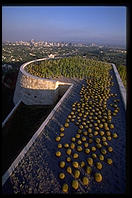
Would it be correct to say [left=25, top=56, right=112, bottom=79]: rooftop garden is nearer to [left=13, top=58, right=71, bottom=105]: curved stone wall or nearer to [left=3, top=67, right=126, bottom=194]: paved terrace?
[left=13, top=58, right=71, bottom=105]: curved stone wall

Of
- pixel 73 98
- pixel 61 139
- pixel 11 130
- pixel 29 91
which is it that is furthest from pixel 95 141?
pixel 29 91

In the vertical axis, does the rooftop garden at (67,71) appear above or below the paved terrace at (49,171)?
above

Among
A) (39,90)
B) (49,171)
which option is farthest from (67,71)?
(49,171)

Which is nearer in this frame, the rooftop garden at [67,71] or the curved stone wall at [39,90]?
the curved stone wall at [39,90]

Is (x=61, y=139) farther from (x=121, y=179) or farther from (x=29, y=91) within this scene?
(x=29, y=91)

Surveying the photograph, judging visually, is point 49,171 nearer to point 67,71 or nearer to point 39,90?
point 39,90

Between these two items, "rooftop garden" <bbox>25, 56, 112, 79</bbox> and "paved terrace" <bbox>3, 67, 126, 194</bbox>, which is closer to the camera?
"paved terrace" <bbox>3, 67, 126, 194</bbox>

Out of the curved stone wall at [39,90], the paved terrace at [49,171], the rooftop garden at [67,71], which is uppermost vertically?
the rooftop garden at [67,71]

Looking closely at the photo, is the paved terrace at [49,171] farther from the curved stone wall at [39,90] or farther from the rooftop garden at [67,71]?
the rooftop garden at [67,71]

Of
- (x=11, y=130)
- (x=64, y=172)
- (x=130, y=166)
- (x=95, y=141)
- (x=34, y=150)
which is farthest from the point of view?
(x=11, y=130)

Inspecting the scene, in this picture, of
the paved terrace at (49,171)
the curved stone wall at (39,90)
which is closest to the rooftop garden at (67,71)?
the curved stone wall at (39,90)

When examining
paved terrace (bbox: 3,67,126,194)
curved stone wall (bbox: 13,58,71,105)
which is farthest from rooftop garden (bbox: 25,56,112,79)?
paved terrace (bbox: 3,67,126,194)
